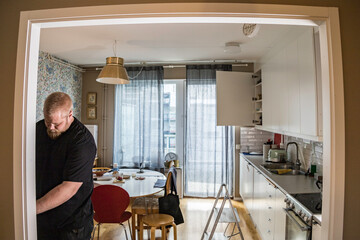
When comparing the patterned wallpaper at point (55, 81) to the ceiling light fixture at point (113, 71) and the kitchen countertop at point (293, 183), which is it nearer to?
the ceiling light fixture at point (113, 71)

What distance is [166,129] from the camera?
4492mm

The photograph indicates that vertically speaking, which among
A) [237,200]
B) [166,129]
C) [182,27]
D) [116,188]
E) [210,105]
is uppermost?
[182,27]

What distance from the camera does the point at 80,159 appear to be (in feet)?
4.85

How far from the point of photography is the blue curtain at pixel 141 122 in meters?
4.36

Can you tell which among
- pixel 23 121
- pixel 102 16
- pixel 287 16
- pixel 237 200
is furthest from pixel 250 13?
pixel 237 200

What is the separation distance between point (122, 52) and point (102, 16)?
Result: 2.69 metres

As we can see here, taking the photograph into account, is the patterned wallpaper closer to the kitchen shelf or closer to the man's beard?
the man's beard

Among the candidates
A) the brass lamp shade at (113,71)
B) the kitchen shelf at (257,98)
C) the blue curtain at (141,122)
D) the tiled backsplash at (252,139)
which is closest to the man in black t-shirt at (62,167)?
the brass lamp shade at (113,71)

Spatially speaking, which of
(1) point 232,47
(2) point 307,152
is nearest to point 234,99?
(1) point 232,47

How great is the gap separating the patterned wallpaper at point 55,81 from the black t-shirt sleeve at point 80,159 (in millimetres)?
2471

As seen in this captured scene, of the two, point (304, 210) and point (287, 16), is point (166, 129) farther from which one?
point (287, 16)

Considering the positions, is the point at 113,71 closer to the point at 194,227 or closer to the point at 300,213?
the point at 300,213

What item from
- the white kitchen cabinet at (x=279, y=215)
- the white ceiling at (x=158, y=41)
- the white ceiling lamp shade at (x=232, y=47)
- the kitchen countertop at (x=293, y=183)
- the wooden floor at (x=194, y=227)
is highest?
the white ceiling at (x=158, y=41)

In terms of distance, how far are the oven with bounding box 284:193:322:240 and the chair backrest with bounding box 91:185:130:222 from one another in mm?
1555
